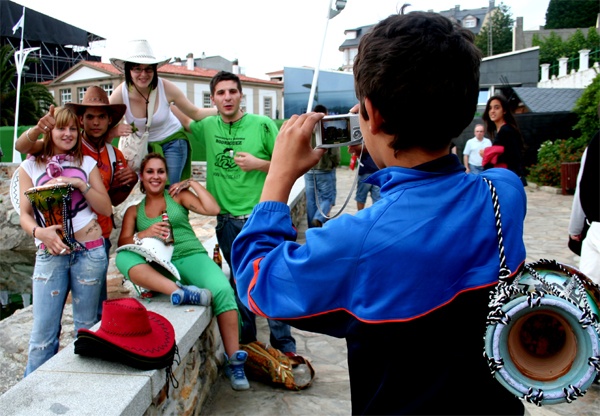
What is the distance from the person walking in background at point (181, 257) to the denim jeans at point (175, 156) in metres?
0.20

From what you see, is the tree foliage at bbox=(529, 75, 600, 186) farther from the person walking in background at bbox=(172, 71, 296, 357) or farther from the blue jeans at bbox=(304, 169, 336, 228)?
the person walking in background at bbox=(172, 71, 296, 357)

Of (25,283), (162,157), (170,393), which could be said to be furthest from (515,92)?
(170,393)

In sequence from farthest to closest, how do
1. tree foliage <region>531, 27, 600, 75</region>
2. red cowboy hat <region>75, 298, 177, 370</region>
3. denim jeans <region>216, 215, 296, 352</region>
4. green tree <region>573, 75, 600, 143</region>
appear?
tree foliage <region>531, 27, 600, 75</region>, green tree <region>573, 75, 600, 143</region>, denim jeans <region>216, 215, 296, 352</region>, red cowboy hat <region>75, 298, 177, 370</region>

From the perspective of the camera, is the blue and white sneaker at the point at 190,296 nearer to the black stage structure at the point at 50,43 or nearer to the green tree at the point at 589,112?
the green tree at the point at 589,112

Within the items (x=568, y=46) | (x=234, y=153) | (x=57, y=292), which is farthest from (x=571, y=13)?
(x=57, y=292)

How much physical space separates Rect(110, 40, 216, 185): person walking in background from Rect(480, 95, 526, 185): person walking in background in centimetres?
322

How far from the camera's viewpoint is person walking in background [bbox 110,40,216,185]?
4.03 m

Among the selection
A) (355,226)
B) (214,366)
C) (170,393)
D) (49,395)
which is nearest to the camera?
(355,226)

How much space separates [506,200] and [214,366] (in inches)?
130

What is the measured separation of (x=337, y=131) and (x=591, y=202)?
10.3ft

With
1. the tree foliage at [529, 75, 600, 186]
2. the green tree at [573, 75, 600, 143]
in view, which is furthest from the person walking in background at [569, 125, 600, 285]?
the green tree at [573, 75, 600, 143]

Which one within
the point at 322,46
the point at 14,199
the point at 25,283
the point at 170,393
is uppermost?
the point at 322,46

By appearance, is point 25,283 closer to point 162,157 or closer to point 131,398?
point 162,157

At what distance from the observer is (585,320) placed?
3.52 feet
